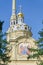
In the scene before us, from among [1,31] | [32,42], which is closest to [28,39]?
[32,42]

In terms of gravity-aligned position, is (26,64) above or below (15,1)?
below

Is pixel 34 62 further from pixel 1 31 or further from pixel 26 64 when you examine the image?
pixel 1 31

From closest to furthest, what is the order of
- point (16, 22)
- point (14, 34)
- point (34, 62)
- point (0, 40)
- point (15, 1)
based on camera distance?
point (0, 40), point (34, 62), point (14, 34), point (16, 22), point (15, 1)

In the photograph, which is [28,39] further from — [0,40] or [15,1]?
[15,1]

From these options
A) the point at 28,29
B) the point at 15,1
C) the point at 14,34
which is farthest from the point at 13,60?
the point at 15,1

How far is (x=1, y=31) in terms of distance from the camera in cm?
2545

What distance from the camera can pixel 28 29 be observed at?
6550 cm

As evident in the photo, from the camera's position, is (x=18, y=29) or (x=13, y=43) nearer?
(x=13, y=43)

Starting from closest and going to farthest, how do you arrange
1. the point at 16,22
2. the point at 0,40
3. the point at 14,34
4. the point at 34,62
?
the point at 0,40
the point at 34,62
the point at 14,34
the point at 16,22

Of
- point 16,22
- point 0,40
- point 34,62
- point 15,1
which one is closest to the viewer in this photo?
point 0,40

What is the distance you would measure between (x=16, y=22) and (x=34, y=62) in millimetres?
29614

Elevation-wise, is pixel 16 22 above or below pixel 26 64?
above

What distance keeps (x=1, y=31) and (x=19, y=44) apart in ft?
71.6

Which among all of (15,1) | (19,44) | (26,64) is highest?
(15,1)
